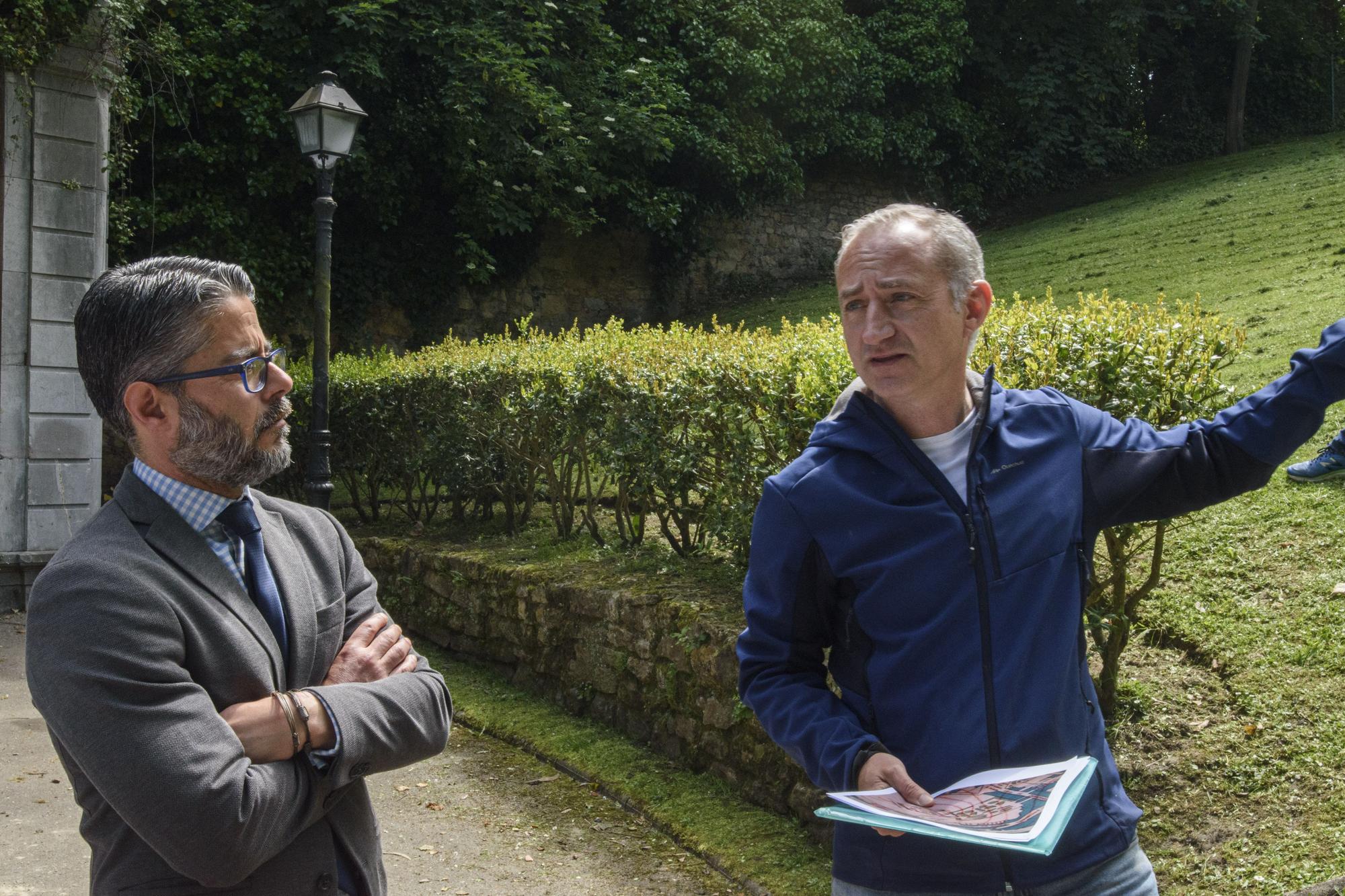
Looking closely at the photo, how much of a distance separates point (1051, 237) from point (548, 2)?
29.2ft

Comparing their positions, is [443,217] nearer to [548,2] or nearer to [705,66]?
[548,2]

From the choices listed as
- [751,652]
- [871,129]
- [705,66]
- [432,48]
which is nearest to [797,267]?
[871,129]

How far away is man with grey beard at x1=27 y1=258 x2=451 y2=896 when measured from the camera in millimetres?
1723

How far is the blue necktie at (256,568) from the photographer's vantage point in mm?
2039

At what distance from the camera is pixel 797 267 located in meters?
22.1

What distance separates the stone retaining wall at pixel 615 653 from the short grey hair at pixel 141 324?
316 cm

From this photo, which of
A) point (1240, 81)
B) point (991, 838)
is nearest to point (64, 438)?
point (991, 838)

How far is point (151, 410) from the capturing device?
200cm

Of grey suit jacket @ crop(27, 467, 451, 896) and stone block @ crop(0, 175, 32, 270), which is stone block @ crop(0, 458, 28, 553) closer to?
stone block @ crop(0, 175, 32, 270)

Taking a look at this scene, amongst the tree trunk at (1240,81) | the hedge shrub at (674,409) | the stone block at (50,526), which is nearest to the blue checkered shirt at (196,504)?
the hedge shrub at (674,409)

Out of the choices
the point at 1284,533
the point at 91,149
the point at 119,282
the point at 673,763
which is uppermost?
the point at 91,149

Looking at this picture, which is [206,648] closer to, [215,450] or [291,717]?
[291,717]

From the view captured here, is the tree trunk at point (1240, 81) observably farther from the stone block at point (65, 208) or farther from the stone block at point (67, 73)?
the stone block at point (65, 208)

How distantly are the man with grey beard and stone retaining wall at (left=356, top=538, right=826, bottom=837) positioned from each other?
8.81 ft
